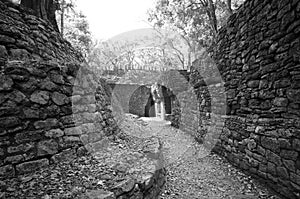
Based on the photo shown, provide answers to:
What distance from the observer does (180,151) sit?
480 centimetres

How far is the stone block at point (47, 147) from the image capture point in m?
1.86

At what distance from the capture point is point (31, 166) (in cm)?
178

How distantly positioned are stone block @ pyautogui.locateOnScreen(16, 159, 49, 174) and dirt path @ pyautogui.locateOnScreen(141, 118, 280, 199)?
1769 millimetres

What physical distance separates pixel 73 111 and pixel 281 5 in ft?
10.4

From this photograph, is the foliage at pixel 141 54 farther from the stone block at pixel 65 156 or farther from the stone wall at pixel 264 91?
the stone block at pixel 65 156

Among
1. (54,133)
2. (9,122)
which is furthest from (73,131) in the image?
(9,122)

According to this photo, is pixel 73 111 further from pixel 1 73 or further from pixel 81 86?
pixel 1 73

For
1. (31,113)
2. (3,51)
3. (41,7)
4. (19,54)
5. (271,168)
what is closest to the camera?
(31,113)

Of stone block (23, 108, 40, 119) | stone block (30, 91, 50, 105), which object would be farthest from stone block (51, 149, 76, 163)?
stone block (30, 91, 50, 105)

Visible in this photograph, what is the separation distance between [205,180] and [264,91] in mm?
1894

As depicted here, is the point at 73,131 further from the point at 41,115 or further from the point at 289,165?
the point at 289,165

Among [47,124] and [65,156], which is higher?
[47,124]

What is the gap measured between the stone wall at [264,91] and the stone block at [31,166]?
9.96 feet

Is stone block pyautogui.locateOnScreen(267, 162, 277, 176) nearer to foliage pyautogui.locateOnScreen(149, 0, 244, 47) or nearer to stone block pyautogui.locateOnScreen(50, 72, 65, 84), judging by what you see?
stone block pyautogui.locateOnScreen(50, 72, 65, 84)
